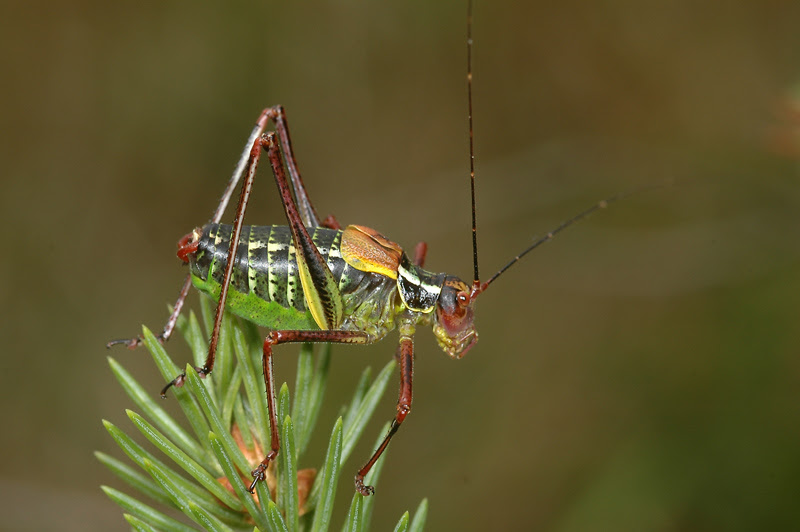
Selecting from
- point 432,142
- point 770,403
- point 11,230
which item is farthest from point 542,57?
point 11,230

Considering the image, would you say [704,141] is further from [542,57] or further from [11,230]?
[11,230]

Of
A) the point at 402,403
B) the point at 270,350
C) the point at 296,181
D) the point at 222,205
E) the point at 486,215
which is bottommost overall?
the point at 402,403

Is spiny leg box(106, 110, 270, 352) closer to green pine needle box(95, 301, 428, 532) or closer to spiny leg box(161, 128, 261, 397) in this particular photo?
spiny leg box(161, 128, 261, 397)

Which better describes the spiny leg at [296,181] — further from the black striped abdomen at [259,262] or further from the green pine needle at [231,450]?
the green pine needle at [231,450]

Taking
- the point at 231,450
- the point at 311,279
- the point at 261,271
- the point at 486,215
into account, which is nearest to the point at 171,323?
the point at 261,271

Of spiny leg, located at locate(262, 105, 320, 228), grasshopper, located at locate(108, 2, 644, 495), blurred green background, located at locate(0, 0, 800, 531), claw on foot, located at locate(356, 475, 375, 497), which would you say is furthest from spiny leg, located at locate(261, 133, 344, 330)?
blurred green background, located at locate(0, 0, 800, 531)

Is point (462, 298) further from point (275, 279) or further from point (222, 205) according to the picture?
point (222, 205)
